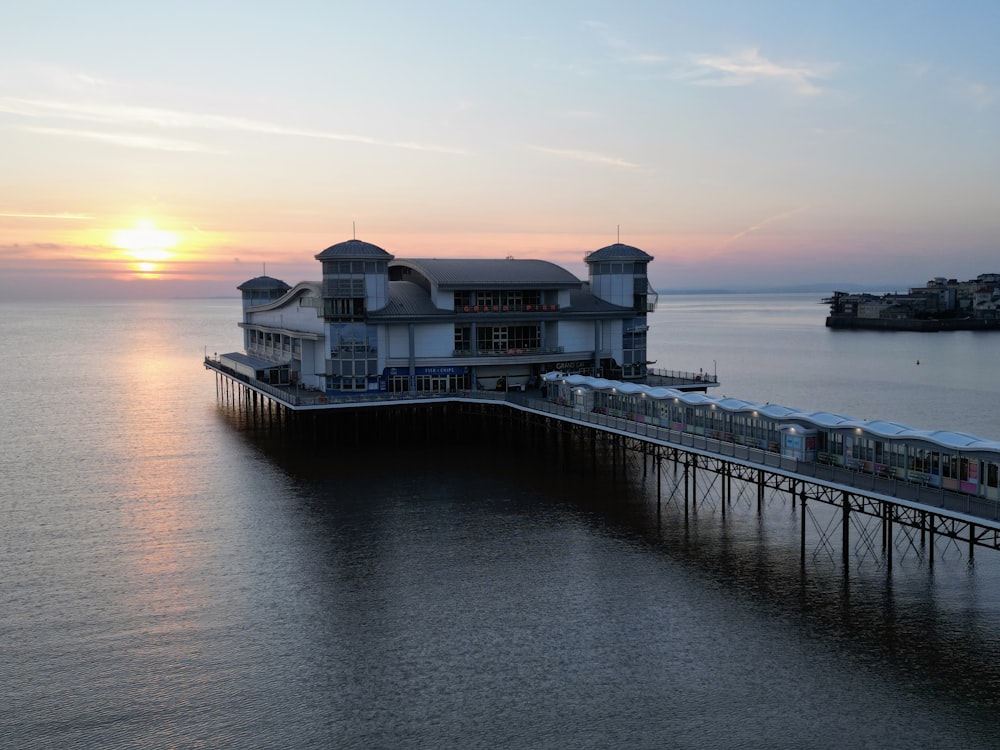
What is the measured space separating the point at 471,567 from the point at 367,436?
3576 centimetres

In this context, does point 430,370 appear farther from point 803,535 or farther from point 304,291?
point 803,535

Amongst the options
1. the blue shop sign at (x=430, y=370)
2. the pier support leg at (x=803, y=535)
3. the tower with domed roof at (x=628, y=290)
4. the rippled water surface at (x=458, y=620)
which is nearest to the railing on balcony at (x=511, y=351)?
the blue shop sign at (x=430, y=370)

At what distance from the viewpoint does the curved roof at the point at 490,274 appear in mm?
78938

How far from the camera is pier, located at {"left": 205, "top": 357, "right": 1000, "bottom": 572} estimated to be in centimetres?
3938

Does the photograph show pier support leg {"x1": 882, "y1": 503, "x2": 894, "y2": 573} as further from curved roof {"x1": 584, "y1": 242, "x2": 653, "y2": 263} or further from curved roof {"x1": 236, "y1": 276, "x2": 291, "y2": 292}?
curved roof {"x1": 236, "y1": 276, "x2": 291, "y2": 292}

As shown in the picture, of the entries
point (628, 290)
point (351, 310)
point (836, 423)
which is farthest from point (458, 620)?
point (628, 290)

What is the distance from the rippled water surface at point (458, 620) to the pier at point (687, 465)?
165 cm

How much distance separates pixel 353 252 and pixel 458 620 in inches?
1804

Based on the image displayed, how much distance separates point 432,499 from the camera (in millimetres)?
54906

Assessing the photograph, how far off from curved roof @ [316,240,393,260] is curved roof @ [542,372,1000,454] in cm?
2335

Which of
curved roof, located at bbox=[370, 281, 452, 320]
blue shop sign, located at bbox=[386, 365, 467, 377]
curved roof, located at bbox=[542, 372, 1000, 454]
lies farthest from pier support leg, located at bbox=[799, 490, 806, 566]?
curved roof, located at bbox=[370, 281, 452, 320]

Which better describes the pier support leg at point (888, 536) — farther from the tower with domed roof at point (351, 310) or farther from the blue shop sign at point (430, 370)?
the tower with domed roof at point (351, 310)

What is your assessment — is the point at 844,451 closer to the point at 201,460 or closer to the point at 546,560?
the point at 546,560

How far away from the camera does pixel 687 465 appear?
2057 inches
